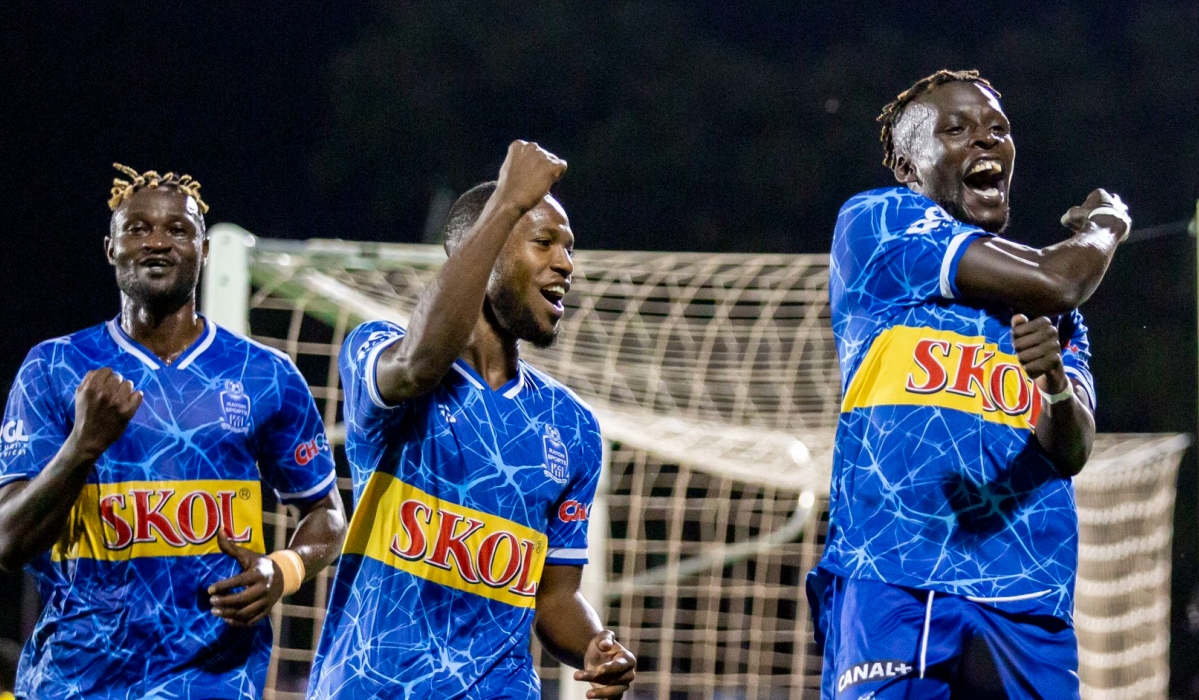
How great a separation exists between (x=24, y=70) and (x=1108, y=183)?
2443 centimetres

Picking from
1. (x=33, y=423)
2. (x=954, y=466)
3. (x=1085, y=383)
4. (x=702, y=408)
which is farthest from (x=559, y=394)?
(x=702, y=408)

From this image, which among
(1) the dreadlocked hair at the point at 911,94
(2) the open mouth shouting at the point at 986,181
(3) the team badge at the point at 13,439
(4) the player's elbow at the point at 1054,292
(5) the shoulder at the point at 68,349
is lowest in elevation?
(3) the team badge at the point at 13,439

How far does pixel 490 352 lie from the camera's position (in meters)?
3.31

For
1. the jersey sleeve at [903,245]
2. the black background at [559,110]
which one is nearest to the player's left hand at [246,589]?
the jersey sleeve at [903,245]

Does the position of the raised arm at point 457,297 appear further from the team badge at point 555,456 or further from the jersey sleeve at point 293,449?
the jersey sleeve at point 293,449

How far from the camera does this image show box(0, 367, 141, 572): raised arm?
3242 millimetres

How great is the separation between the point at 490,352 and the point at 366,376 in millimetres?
378

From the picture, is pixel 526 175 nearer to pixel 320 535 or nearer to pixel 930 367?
pixel 930 367

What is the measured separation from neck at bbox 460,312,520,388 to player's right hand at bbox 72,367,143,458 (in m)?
0.76

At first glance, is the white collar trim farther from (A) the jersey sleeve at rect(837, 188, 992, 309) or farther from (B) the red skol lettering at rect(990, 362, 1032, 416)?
(B) the red skol lettering at rect(990, 362, 1032, 416)

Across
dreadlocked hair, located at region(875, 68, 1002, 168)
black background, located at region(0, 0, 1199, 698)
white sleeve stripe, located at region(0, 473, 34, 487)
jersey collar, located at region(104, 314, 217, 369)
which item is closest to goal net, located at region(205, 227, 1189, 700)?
jersey collar, located at region(104, 314, 217, 369)

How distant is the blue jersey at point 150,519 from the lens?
3.56 m

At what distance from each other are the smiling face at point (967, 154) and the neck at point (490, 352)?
3.66 ft

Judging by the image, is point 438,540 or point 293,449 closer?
point 438,540
